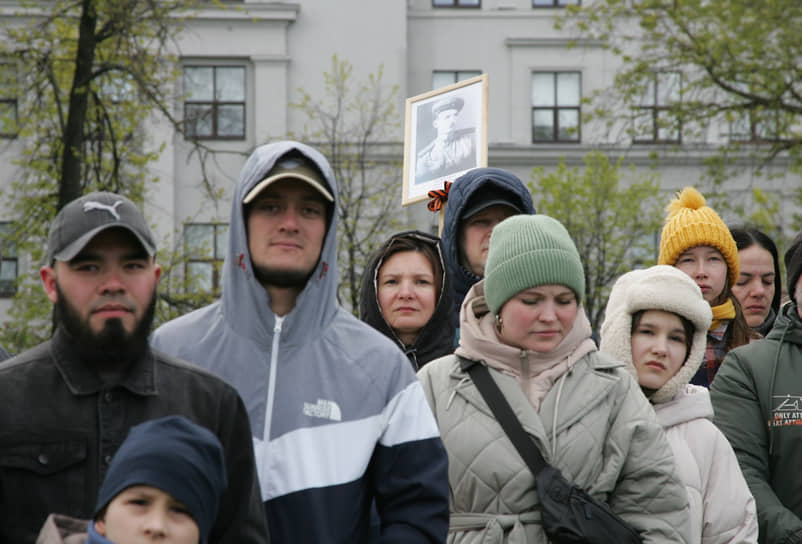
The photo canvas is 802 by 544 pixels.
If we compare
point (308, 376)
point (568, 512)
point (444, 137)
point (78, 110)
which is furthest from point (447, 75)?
point (308, 376)

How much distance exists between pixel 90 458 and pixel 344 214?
75.1ft

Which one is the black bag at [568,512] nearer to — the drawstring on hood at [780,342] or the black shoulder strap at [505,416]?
the black shoulder strap at [505,416]

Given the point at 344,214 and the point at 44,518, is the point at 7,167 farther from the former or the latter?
the point at 44,518

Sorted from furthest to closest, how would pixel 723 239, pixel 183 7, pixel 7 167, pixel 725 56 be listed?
pixel 7 167, pixel 725 56, pixel 183 7, pixel 723 239

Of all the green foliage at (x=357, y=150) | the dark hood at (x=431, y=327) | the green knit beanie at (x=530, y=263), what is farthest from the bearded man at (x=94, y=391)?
the green foliage at (x=357, y=150)

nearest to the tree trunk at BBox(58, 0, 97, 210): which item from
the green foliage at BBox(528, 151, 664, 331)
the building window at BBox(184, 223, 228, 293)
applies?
the building window at BBox(184, 223, 228, 293)

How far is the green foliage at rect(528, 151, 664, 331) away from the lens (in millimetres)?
26453

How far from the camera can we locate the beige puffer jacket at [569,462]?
381 centimetres

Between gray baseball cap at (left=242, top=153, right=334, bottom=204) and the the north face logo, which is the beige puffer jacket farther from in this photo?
gray baseball cap at (left=242, top=153, right=334, bottom=204)

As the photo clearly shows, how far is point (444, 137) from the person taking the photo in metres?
6.98

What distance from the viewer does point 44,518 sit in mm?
2887

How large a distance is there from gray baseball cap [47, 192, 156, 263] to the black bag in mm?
1477

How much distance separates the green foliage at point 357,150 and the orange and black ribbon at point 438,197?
1823cm

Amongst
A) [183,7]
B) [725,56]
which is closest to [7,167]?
[183,7]
